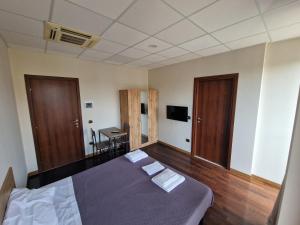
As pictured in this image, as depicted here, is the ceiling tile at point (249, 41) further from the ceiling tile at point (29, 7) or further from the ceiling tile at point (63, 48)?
the ceiling tile at point (63, 48)

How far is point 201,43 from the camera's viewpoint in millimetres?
2258

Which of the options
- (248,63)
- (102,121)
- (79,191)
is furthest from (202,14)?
(102,121)

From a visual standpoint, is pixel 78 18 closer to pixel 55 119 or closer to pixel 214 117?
pixel 55 119

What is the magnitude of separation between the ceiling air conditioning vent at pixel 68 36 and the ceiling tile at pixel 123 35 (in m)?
0.24

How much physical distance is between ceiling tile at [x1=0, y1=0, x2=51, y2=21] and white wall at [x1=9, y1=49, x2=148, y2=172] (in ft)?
4.96

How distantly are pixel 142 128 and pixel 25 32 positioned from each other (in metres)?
3.28

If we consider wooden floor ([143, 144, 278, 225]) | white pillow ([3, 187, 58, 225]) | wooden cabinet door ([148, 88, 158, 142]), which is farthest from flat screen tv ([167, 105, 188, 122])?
white pillow ([3, 187, 58, 225])

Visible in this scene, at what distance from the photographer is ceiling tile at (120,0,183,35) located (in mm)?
1304

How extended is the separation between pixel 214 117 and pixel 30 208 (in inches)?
129

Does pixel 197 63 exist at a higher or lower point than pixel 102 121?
higher

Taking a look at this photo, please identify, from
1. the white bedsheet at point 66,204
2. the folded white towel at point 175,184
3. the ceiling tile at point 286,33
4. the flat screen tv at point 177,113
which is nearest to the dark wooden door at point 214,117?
the flat screen tv at point 177,113

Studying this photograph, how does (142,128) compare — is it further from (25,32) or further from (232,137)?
(25,32)

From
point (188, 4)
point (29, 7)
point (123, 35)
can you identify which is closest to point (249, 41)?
point (188, 4)

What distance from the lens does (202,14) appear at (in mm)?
1450
